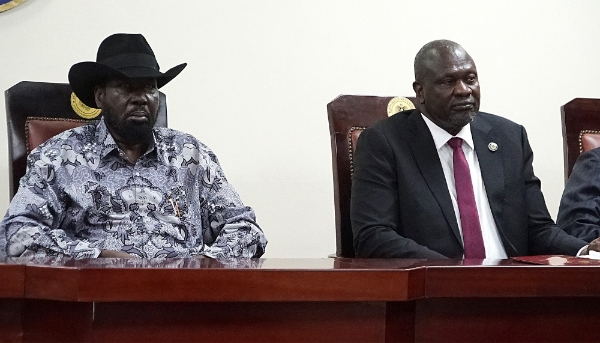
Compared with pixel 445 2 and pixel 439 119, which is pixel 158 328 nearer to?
pixel 439 119

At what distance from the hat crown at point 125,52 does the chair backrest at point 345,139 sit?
0.58 meters

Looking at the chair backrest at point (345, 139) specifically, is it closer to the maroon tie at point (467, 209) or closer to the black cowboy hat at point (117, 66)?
the maroon tie at point (467, 209)

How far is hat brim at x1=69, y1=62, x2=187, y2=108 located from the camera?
230 cm

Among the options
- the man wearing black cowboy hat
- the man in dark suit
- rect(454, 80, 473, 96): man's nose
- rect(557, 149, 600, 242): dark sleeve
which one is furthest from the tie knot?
the man wearing black cowboy hat

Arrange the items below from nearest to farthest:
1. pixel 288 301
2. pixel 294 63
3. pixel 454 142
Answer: pixel 288 301
pixel 454 142
pixel 294 63

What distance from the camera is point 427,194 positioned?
2.38m

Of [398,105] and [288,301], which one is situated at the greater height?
[398,105]

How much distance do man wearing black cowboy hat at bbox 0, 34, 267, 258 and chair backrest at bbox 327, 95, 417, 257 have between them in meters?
0.30

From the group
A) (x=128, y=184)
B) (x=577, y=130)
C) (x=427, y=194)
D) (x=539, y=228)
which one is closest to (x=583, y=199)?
(x=539, y=228)

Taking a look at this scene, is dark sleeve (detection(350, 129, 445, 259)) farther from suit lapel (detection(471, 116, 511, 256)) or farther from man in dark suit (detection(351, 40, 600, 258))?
suit lapel (detection(471, 116, 511, 256))

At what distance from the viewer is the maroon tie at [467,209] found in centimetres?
236

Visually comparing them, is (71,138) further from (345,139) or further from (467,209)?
(467,209)

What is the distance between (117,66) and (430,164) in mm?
931

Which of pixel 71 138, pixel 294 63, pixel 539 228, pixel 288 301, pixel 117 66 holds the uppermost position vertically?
pixel 294 63
